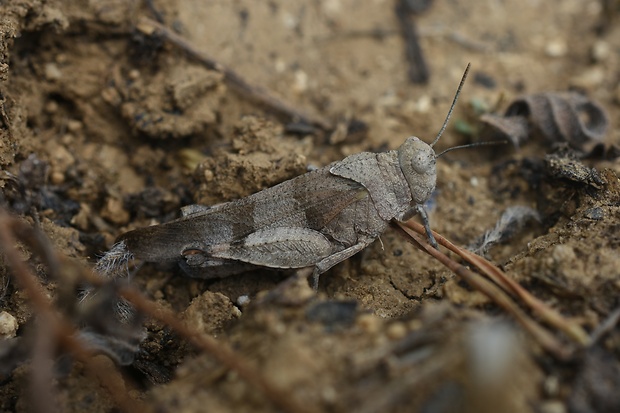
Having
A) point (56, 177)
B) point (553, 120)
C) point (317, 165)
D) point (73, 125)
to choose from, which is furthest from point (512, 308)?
point (73, 125)

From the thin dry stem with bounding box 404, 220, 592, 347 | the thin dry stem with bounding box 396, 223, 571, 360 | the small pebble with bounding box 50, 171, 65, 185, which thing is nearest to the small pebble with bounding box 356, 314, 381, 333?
the thin dry stem with bounding box 396, 223, 571, 360

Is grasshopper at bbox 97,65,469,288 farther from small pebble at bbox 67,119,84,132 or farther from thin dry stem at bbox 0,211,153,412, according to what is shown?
small pebble at bbox 67,119,84,132

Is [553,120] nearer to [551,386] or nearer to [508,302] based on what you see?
[508,302]

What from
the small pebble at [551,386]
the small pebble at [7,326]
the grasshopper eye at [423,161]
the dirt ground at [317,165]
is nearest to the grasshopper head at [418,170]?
the grasshopper eye at [423,161]

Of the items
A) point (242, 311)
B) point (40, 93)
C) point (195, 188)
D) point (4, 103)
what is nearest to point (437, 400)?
point (242, 311)

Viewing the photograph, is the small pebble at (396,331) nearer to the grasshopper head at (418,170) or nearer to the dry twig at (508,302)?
the dry twig at (508,302)

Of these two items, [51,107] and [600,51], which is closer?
[51,107]

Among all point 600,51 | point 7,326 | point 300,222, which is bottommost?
point 7,326
